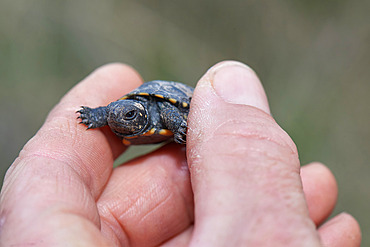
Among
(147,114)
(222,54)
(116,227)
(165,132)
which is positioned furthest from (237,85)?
(222,54)

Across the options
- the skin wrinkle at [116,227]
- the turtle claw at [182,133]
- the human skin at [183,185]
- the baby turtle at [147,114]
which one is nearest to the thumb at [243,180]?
the human skin at [183,185]

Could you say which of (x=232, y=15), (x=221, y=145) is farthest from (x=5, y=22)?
(x=221, y=145)

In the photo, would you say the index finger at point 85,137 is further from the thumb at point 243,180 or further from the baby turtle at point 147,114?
the thumb at point 243,180

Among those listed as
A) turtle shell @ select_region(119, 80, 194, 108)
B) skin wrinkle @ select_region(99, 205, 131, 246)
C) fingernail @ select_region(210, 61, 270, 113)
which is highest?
fingernail @ select_region(210, 61, 270, 113)

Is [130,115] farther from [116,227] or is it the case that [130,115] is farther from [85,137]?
[116,227]

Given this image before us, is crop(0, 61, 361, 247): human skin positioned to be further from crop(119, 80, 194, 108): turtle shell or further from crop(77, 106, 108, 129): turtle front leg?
crop(119, 80, 194, 108): turtle shell

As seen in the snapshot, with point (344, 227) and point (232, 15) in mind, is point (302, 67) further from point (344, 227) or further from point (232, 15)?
point (344, 227)

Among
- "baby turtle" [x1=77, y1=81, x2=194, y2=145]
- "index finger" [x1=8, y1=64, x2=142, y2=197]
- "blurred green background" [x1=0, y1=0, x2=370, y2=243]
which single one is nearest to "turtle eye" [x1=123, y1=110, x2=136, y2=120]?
"baby turtle" [x1=77, y1=81, x2=194, y2=145]
